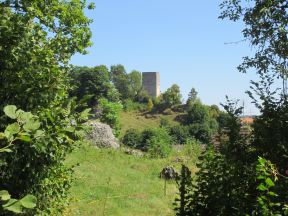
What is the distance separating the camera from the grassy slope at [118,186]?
12.4 meters

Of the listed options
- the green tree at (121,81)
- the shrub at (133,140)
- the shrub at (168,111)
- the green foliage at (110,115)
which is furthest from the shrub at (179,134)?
the green tree at (121,81)

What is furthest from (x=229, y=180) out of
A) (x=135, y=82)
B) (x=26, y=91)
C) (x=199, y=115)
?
(x=135, y=82)

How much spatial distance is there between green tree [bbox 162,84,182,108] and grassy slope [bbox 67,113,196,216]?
4887 cm

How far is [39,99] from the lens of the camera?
4016 mm

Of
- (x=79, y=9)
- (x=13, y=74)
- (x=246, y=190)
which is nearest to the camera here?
(x=13, y=74)

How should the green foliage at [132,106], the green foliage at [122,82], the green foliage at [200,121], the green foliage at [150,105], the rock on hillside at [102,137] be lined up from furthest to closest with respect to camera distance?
the green foliage at [122,82] < the green foliage at [150,105] < the green foliage at [132,106] < the green foliage at [200,121] < the rock on hillside at [102,137]

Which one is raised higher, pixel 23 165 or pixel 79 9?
pixel 79 9

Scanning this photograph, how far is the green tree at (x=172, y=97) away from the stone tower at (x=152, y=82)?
25.9 metres

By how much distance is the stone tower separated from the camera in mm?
102000

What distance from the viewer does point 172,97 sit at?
245ft

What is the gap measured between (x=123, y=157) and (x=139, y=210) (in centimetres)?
1209

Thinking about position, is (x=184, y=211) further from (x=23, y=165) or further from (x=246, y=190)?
(x=23, y=165)

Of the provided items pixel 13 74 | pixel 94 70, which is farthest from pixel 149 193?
pixel 94 70

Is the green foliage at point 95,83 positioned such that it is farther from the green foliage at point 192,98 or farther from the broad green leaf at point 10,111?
the broad green leaf at point 10,111
